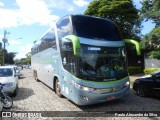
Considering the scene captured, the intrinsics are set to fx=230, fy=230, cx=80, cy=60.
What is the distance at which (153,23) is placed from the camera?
21.6 metres

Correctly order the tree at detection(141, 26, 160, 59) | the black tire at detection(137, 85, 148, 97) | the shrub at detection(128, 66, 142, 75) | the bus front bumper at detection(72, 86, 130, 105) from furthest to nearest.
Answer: the shrub at detection(128, 66, 142, 75), the tree at detection(141, 26, 160, 59), the black tire at detection(137, 85, 148, 97), the bus front bumper at detection(72, 86, 130, 105)

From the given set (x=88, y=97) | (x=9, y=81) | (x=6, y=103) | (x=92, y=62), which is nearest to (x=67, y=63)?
(x=92, y=62)

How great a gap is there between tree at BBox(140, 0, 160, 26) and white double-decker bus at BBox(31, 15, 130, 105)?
37.4 feet

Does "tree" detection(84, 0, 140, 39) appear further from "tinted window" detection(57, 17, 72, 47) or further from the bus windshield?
the bus windshield

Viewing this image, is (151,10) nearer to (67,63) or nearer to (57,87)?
(57,87)

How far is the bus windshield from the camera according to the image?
886cm

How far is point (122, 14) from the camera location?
32500mm

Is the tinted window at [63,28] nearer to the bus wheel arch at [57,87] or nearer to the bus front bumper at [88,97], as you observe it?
the bus wheel arch at [57,87]

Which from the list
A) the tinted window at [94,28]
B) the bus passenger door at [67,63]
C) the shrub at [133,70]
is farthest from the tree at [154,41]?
the bus passenger door at [67,63]

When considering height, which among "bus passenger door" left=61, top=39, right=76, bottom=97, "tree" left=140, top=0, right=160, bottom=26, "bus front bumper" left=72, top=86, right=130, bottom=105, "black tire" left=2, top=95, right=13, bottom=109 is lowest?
"black tire" left=2, top=95, right=13, bottom=109

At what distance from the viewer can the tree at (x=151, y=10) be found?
20297 millimetres

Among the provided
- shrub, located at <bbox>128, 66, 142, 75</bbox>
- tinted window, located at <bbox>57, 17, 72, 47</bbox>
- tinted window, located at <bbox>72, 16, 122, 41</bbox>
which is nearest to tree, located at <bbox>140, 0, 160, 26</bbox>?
shrub, located at <bbox>128, 66, 142, 75</bbox>

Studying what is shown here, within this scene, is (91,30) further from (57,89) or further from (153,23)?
(153,23)

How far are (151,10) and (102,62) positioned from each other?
14.0 metres
